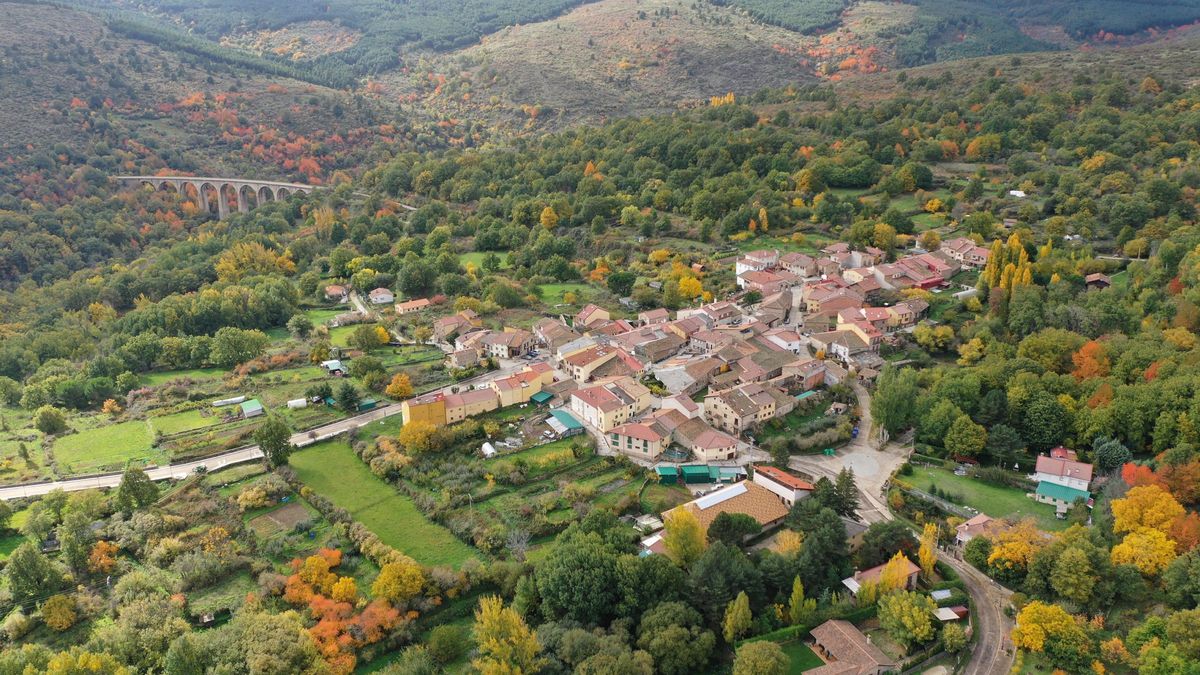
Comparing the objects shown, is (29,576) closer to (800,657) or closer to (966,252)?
(800,657)

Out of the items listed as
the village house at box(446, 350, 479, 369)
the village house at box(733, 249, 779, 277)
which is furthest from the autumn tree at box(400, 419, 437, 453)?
the village house at box(733, 249, 779, 277)

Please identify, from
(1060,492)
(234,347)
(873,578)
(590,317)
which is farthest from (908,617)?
(234,347)

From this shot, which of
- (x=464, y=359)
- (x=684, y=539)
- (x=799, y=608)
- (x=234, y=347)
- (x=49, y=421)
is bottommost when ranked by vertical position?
(x=49, y=421)

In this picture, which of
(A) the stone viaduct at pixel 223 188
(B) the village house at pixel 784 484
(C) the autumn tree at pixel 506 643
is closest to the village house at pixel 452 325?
(B) the village house at pixel 784 484

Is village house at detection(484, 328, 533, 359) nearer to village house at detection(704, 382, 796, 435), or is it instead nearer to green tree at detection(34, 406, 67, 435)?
village house at detection(704, 382, 796, 435)

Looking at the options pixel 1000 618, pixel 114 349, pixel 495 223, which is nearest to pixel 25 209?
pixel 114 349

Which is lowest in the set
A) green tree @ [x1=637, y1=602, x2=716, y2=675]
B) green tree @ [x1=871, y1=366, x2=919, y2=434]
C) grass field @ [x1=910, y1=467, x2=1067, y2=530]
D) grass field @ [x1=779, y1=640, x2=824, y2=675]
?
grass field @ [x1=779, y1=640, x2=824, y2=675]
